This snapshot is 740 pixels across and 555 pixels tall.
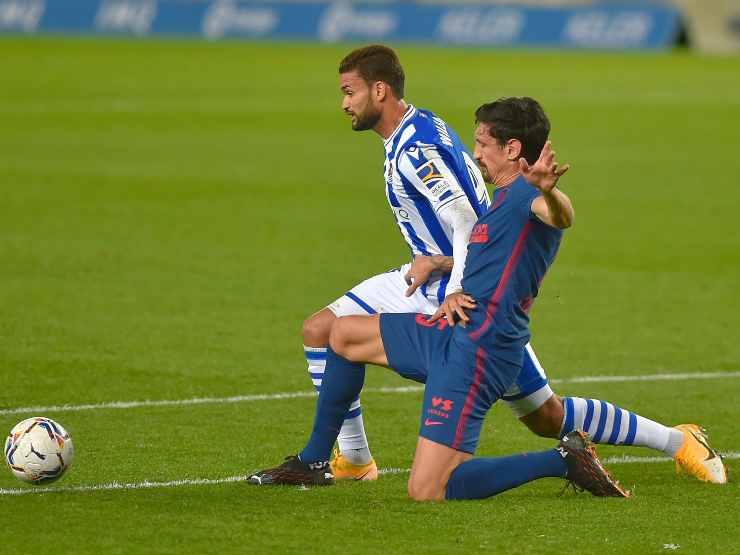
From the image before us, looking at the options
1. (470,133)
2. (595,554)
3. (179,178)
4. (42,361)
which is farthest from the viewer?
(470,133)

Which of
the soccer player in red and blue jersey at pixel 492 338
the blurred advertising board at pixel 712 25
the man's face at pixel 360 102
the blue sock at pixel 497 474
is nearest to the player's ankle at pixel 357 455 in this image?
the soccer player in red and blue jersey at pixel 492 338

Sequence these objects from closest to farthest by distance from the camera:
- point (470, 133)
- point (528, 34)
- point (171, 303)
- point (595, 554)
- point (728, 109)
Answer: point (595, 554)
point (171, 303)
point (470, 133)
point (728, 109)
point (528, 34)

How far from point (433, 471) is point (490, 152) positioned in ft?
4.64

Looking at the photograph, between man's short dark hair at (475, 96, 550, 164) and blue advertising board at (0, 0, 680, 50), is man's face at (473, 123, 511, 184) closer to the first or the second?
man's short dark hair at (475, 96, 550, 164)

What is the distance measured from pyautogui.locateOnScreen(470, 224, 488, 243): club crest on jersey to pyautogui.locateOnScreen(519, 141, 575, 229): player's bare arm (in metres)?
0.30

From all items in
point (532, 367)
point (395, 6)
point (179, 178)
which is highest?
point (395, 6)

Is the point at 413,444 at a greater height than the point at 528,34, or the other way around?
the point at 528,34

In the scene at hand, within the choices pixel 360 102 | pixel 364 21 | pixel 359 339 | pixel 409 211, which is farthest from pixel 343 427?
pixel 364 21

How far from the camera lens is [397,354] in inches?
283

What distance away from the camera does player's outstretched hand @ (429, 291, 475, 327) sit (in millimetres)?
7016

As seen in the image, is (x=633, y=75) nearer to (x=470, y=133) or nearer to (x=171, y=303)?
(x=470, y=133)

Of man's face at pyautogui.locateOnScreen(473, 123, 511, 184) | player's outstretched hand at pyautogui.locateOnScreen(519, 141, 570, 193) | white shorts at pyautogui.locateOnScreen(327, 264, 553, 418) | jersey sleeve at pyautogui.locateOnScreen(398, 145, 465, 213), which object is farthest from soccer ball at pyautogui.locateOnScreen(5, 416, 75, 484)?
player's outstretched hand at pyautogui.locateOnScreen(519, 141, 570, 193)

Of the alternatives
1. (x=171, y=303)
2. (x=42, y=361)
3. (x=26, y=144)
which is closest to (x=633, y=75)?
(x=26, y=144)

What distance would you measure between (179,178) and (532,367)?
Answer: 1364cm
